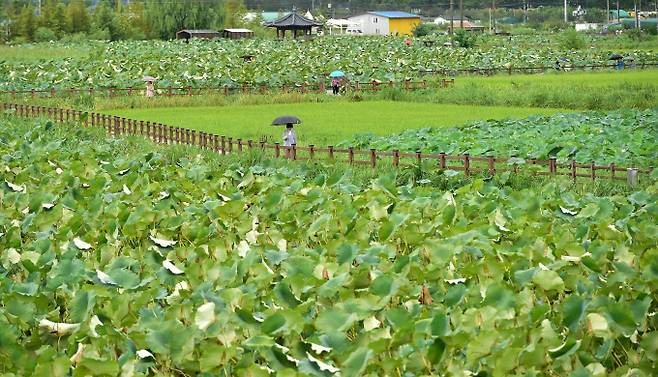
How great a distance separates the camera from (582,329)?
21.5 ft

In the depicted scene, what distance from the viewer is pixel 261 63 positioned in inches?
1780

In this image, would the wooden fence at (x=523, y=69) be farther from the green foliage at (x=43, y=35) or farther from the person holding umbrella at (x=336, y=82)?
the green foliage at (x=43, y=35)

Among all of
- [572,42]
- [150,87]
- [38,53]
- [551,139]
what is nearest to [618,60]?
[572,42]

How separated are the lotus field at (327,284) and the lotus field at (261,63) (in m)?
28.6

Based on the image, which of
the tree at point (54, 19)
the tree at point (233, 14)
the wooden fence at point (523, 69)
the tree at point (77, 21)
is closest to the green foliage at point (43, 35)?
the tree at point (54, 19)

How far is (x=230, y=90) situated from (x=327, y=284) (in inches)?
1188

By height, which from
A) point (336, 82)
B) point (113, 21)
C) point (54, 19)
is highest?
point (54, 19)

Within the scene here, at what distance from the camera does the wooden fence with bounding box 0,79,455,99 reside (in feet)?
118

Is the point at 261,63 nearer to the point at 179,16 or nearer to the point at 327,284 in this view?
the point at 327,284

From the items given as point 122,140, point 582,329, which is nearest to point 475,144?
point 122,140

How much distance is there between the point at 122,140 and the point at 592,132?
27.5ft

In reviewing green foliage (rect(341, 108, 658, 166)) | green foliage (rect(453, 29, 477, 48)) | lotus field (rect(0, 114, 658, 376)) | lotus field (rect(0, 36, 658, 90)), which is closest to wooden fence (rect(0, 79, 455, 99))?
lotus field (rect(0, 36, 658, 90))

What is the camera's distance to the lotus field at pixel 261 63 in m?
40.2

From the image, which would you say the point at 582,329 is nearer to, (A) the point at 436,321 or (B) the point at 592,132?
(A) the point at 436,321
